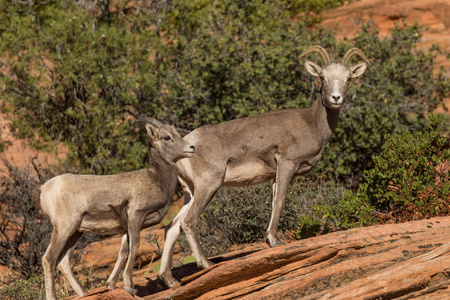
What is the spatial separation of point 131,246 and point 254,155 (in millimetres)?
2045

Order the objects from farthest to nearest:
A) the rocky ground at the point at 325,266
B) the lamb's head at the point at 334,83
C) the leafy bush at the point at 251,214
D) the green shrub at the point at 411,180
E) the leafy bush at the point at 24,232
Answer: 1. the leafy bush at the point at 24,232
2. the leafy bush at the point at 251,214
3. the green shrub at the point at 411,180
4. the lamb's head at the point at 334,83
5. the rocky ground at the point at 325,266

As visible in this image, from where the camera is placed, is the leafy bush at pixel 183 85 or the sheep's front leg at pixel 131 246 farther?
the leafy bush at pixel 183 85

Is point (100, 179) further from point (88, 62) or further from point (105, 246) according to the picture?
point (88, 62)

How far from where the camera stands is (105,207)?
24.8 feet

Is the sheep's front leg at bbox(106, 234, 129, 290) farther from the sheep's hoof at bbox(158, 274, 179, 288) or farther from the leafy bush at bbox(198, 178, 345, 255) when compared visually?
the leafy bush at bbox(198, 178, 345, 255)

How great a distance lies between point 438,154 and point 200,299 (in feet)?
13.6

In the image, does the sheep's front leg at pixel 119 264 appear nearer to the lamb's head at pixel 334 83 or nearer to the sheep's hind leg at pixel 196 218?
the sheep's hind leg at pixel 196 218

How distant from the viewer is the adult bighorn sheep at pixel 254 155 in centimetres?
814

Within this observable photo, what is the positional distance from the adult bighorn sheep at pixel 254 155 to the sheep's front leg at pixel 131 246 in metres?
0.58

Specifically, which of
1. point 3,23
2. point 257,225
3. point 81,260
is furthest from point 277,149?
point 3,23

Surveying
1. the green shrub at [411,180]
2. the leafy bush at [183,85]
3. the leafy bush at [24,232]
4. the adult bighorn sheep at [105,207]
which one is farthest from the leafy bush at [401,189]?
the leafy bush at [183,85]

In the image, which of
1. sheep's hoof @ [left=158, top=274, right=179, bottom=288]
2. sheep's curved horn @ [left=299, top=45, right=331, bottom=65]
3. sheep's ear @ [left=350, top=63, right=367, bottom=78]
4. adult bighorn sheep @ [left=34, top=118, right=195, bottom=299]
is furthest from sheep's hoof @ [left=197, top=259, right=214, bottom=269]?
sheep's ear @ [left=350, top=63, right=367, bottom=78]

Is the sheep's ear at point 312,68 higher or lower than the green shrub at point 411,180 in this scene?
higher

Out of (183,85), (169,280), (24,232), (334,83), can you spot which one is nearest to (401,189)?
(334,83)
